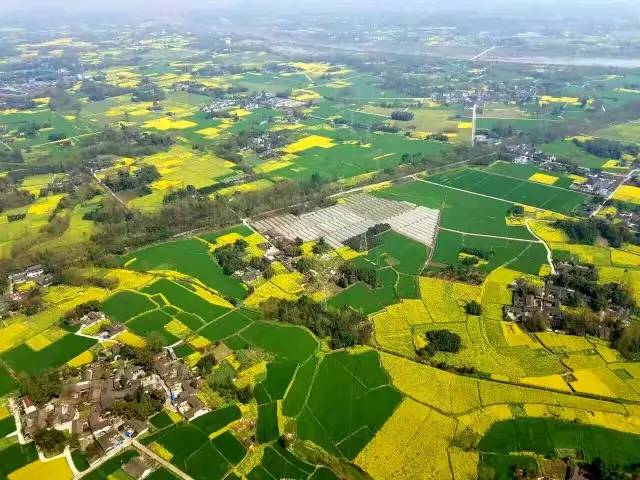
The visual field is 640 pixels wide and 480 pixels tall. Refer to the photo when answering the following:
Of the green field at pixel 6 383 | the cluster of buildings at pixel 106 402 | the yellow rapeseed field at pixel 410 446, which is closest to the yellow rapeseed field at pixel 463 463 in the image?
the yellow rapeseed field at pixel 410 446

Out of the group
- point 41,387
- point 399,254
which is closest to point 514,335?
point 399,254

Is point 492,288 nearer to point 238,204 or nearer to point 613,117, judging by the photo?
point 238,204

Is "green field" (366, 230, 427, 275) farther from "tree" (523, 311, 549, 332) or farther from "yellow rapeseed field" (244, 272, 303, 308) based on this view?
"tree" (523, 311, 549, 332)

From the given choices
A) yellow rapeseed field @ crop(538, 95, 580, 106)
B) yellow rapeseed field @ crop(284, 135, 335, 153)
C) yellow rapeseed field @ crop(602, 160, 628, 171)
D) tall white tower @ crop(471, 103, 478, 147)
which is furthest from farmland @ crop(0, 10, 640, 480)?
yellow rapeseed field @ crop(538, 95, 580, 106)

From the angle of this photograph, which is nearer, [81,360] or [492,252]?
[81,360]

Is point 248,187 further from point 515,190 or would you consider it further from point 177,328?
point 515,190

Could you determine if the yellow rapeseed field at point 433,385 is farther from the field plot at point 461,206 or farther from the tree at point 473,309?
the field plot at point 461,206

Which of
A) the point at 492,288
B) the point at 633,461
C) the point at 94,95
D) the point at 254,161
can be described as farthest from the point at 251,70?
the point at 633,461
